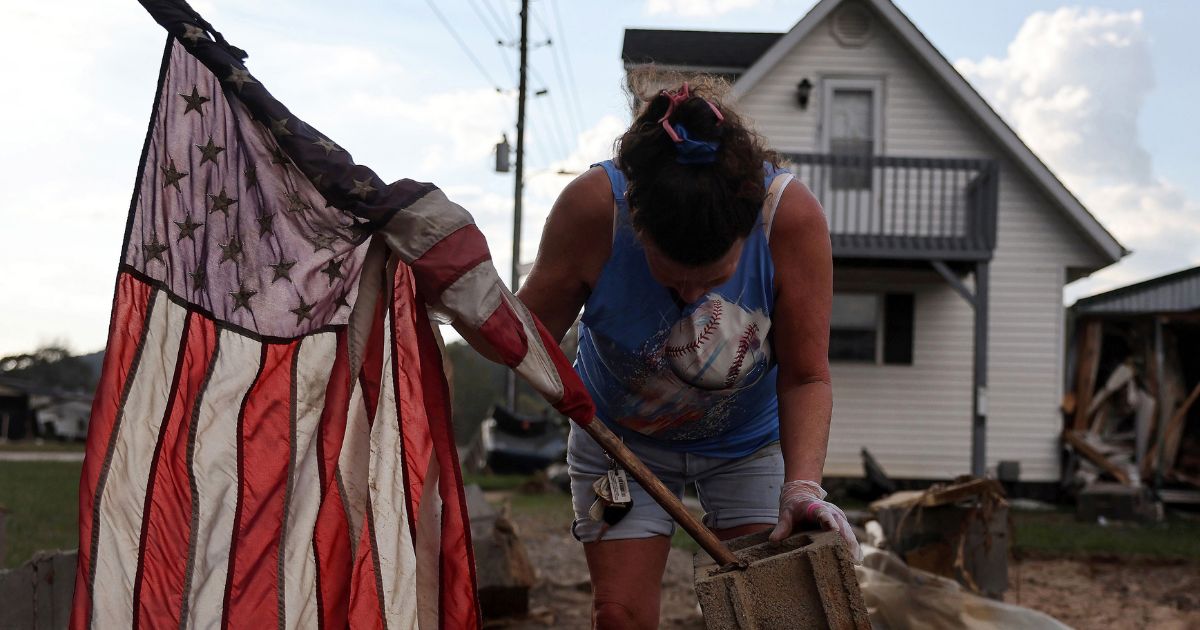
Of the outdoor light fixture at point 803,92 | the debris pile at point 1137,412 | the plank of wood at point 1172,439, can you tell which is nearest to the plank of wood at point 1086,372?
the debris pile at point 1137,412

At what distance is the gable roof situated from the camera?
16281 mm

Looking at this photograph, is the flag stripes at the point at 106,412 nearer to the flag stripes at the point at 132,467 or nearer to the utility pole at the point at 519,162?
the flag stripes at the point at 132,467

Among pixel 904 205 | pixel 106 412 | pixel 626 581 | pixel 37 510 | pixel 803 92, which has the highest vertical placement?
pixel 803 92

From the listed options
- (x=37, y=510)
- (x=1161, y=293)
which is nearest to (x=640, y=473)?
(x=37, y=510)

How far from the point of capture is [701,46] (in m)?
19.0

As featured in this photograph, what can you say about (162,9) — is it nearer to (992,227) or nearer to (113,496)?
(113,496)

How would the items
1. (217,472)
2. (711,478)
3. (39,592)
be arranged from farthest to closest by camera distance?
(39,592)
(711,478)
(217,472)

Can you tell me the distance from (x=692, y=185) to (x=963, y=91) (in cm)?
1549

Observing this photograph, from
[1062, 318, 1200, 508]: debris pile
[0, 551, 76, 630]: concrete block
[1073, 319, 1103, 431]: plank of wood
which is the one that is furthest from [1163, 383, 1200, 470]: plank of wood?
[0, 551, 76, 630]: concrete block

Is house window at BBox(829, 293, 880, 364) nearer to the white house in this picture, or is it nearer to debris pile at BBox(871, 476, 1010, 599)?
the white house

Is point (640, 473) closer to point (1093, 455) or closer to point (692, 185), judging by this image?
point (692, 185)

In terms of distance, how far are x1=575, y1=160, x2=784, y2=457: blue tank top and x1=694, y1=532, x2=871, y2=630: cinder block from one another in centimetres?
50

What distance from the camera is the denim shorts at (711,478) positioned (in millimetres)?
2973

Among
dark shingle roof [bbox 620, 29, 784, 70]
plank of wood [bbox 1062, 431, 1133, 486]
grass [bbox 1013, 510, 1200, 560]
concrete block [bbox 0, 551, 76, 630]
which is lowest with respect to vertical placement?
grass [bbox 1013, 510, 1200, 560]
